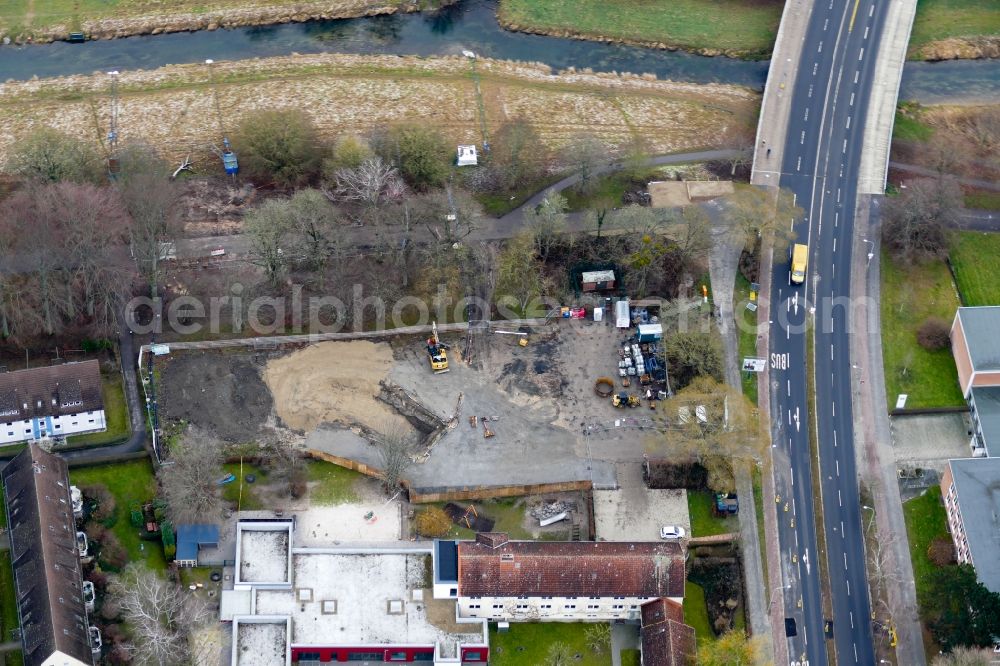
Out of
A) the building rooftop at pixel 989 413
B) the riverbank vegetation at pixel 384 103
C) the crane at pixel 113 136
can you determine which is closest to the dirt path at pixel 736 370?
the riverbank vegetation at pixel 384 103

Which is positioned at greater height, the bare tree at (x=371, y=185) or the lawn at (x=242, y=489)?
the bare tree at (x=371, y=185)

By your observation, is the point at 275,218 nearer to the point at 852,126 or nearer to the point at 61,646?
the point at 61,646

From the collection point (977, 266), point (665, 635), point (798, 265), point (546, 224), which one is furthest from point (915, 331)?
point (665, 635)

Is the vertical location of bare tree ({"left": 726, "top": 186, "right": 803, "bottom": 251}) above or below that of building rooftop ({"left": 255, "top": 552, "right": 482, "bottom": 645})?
above

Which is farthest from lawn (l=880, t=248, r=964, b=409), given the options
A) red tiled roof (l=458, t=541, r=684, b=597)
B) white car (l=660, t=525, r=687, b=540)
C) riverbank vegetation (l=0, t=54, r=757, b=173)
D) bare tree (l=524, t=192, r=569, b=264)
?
bare tree (l=524, t=192, r=569, b=264)

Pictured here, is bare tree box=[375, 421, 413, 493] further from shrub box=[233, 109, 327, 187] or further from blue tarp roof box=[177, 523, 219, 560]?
shrub box=[233, 109, 327, 187]

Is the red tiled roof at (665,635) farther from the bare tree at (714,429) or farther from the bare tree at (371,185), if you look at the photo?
the bare tree at (371,185)
